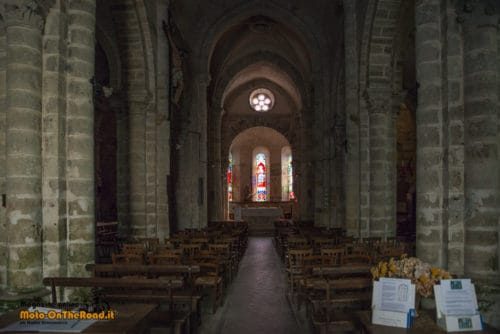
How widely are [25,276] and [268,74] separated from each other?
2549cm

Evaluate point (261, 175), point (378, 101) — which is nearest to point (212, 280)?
point (378, 101)

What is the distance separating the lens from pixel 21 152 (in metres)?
5.64

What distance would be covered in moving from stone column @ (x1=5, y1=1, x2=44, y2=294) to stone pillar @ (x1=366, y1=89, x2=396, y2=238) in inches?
314

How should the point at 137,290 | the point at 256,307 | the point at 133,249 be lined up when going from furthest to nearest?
the point at 133,249 < the point at 256,307 < the point at 137,290

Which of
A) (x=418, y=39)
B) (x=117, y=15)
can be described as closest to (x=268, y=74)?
(x=117, y=15)

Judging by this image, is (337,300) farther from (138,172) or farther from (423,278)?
(138,172)

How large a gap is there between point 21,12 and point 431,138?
19.6 feet

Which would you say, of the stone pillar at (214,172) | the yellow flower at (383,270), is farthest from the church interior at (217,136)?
the yellow flower at (383,270)

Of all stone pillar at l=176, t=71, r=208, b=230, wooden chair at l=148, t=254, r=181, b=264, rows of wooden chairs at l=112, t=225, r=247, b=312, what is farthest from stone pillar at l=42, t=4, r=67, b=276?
stone pillar at l=176, t=71, r=208, b=230

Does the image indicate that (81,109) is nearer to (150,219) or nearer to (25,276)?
(25,276)

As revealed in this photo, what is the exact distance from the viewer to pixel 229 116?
1239 inches

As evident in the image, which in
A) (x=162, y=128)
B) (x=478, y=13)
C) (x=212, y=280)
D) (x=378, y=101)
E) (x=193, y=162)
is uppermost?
(x=478, y=13)

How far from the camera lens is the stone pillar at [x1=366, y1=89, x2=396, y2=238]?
10836mm

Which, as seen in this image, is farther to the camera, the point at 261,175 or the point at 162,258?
the point at 261,175
